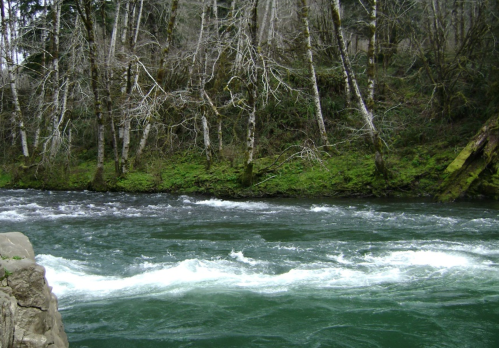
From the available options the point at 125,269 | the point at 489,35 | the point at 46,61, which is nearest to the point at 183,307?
the point at 125,269

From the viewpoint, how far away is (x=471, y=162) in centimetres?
1330

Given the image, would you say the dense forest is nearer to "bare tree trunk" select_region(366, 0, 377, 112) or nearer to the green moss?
"bare tree trunk" select_region(366, 0, 377, 112)

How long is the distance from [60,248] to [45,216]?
399cm

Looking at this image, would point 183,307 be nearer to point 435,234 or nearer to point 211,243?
point 211,243

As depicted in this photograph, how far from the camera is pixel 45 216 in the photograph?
12094 millimetres

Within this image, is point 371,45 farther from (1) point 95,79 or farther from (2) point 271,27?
(1) point 95,79

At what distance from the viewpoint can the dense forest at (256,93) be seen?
583 inches

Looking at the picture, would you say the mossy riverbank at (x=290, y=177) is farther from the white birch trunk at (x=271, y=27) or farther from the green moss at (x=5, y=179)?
the white birch trunk at (x=271, y=27)

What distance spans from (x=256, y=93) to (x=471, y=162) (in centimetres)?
885

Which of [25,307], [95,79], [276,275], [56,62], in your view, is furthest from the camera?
[56,62]

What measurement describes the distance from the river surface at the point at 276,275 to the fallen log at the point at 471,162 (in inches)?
38.7

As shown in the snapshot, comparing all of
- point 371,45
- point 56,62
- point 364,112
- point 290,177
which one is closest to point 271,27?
point 371,45

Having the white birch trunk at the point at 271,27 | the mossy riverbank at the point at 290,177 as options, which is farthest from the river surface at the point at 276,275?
the white birch trunk at the point at 271,27

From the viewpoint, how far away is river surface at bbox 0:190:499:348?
15.9ft
